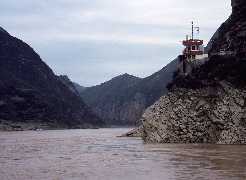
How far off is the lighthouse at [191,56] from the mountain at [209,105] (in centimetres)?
358

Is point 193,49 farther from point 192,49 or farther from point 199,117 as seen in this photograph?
point 199,117

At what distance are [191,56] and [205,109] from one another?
54.8 ft

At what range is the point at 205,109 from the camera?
81812 millimetres

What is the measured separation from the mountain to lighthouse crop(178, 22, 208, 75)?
11.7ft

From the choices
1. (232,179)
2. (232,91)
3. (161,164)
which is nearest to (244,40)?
(232,91)

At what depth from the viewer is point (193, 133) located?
83688 millimetres

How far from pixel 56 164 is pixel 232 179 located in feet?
62.8

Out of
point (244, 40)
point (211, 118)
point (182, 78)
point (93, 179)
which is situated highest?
point (244, 40)

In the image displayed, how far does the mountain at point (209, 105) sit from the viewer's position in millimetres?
78438

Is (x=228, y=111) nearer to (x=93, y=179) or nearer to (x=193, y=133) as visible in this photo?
(x=193, y=133)

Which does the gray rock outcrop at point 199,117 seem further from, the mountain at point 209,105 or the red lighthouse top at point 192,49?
the red lighthouse top at point 192,49

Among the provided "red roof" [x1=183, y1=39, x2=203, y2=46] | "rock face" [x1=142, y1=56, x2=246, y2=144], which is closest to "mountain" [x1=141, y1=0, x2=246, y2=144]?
"rock face" [x1=142, y1=56, x2=246, y2=144]

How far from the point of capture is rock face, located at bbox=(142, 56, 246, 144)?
257 ft

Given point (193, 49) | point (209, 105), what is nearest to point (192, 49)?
point (193, 49)
